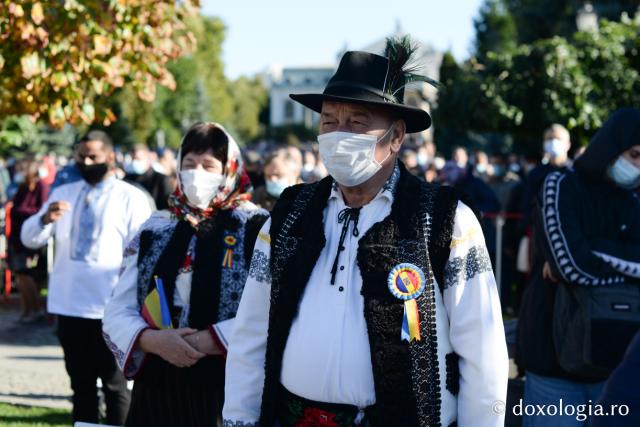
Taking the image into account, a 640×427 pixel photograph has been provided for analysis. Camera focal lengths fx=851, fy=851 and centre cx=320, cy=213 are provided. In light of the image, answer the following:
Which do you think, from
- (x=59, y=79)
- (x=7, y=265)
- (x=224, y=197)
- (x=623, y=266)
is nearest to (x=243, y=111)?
(x=7, y=265)

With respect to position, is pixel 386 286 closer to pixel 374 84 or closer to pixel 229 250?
pixel 374 84

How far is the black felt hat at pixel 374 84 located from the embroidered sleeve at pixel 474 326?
1.38 feet

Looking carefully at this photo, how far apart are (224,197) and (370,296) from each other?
1.54m

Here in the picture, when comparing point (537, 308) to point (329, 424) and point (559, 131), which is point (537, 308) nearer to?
point (329, 424)

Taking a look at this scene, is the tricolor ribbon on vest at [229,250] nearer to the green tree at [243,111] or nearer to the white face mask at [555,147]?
the white face mask at [555,147]

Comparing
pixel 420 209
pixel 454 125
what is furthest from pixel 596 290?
pixel 454 125

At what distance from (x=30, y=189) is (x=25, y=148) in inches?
1018

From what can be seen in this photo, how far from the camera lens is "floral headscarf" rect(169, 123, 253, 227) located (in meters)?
4.16

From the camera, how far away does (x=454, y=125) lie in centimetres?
1414

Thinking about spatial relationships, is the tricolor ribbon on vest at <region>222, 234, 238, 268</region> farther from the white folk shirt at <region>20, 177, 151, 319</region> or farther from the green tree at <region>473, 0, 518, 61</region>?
the green tree at <region>473, 0, 518, 61</region>

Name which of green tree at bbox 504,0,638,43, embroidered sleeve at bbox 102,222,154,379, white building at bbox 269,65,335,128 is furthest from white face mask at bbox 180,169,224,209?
white building at bbox 269,65,335,128

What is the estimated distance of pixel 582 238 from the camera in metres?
4.13

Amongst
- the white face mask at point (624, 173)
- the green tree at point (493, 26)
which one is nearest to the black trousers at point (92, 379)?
the white face mask at point (624, 173)

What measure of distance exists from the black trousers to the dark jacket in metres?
2.57
